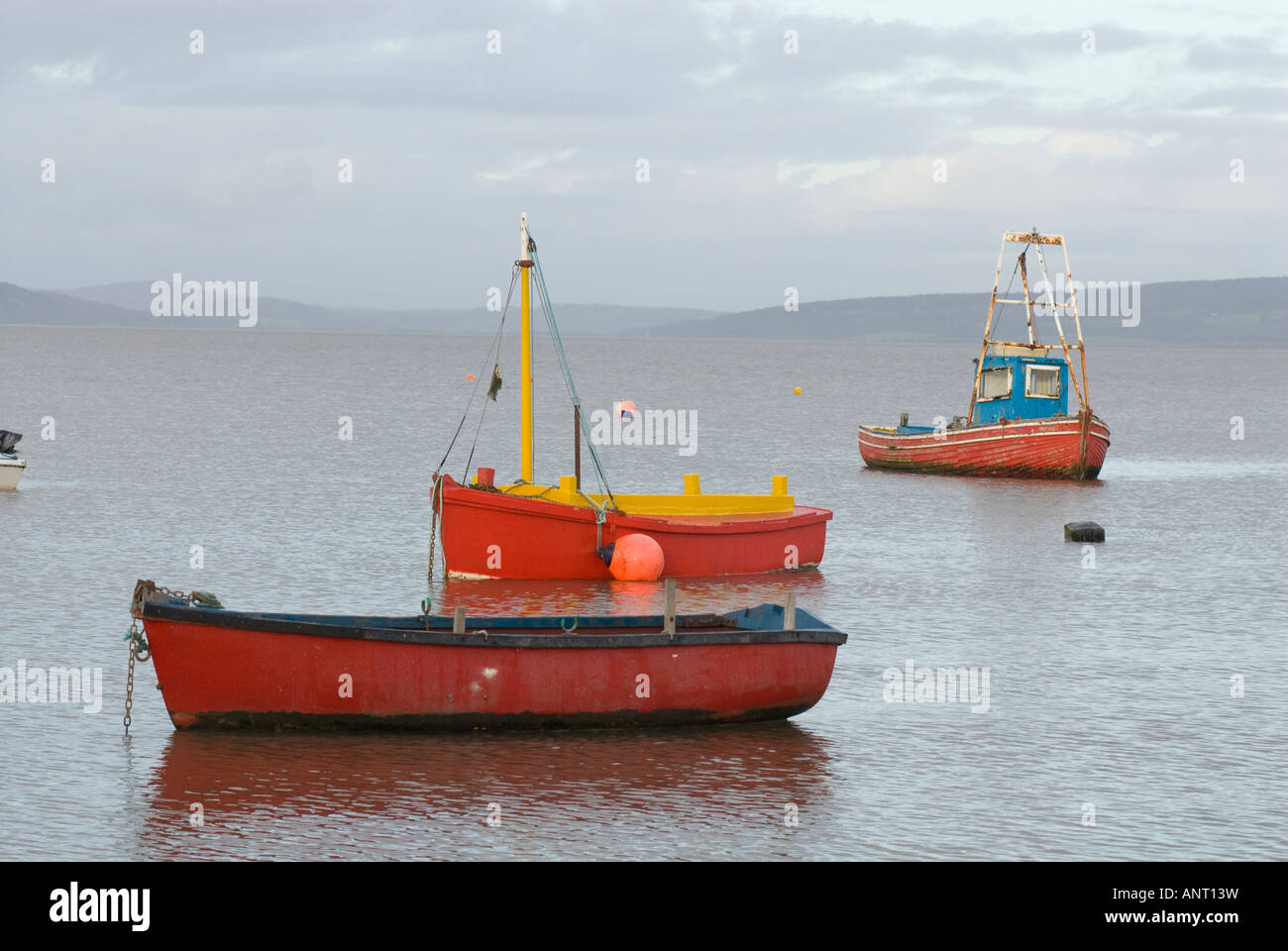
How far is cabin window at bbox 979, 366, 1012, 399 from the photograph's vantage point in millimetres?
53594

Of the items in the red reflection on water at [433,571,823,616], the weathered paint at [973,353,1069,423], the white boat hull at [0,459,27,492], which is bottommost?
the red reflection on water at [433,571,823,616]

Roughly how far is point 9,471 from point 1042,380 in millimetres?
31274

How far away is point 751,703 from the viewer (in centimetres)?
1858

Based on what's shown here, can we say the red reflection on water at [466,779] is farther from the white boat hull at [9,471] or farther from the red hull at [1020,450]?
the red hull at [1020,450]

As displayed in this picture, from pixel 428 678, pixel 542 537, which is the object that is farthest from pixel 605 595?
pixel 428 678

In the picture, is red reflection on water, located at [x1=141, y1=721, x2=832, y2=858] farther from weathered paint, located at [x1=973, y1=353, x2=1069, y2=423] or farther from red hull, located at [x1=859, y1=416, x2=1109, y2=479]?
weathered paint, located at [x1=973, y1=353, x2=1069, y2=423]

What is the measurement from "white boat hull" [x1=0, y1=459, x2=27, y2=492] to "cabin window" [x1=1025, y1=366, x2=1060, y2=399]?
99.9 ft

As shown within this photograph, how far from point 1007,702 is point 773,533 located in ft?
35.9

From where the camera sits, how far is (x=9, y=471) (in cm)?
4397

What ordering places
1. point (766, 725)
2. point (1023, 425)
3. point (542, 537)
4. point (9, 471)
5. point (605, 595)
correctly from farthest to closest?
point (1023, 425) → point (9, 471) → point (542, 537) → point (605, 595) → point (766, 725)

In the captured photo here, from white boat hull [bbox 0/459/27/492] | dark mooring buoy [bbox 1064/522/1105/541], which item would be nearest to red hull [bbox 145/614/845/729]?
dark mooring buoy [bbox 1064/522/1105/541]

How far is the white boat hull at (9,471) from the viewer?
43.9 meters

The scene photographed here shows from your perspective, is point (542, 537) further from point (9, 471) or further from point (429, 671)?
point (9, 471)

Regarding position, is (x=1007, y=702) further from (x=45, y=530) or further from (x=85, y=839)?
(x=45, y=530)
